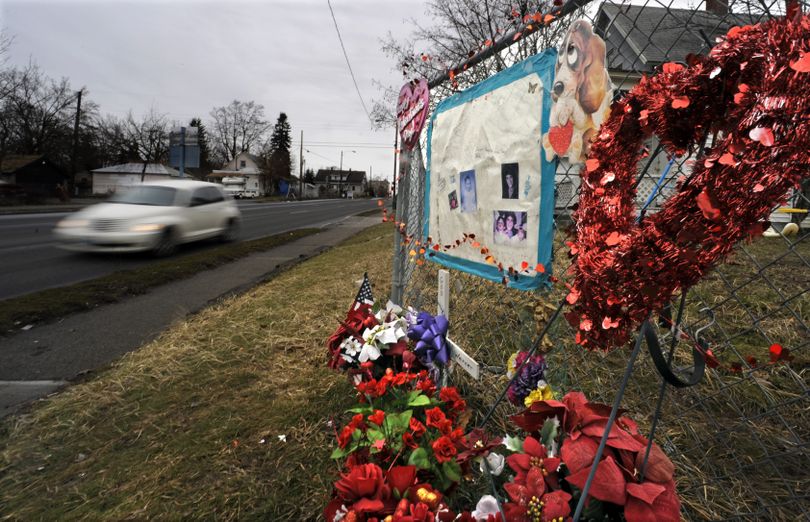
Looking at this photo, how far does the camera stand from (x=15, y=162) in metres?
37.9

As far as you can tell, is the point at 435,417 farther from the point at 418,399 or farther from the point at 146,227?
the point at 146,227

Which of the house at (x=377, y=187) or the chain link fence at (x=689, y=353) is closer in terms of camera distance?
the chain link fence at (x=689, y=353)

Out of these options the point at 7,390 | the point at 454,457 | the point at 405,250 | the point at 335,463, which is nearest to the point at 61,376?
the point at 7,390

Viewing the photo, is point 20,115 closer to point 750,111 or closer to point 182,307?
point 182,307

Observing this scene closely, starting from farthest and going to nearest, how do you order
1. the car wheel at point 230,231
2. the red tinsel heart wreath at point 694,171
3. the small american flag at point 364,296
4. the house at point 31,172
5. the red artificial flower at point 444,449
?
the house at point 31,172 < the car wheel at point 230,231 < the small american flag at point 364,296 < the red artificial flower at point 444,449 < the red tinsel heart wreath at point 694,171

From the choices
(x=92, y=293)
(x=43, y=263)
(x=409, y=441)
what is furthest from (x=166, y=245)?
(x=409, y=441)

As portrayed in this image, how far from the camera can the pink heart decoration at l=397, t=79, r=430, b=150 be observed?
2604mm

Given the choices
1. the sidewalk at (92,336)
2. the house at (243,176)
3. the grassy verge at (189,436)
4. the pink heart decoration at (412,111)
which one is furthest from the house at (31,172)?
the pink heart decoration at (412,111)

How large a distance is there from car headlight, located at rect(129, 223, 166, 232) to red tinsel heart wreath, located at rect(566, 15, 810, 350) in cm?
898

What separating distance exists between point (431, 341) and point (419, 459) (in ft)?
2.37

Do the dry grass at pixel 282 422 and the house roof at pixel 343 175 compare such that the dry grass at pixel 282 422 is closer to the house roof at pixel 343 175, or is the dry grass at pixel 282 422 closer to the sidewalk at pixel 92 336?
the sidewalk at pixel 92 336

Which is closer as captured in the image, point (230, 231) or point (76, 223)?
point (76, 223)

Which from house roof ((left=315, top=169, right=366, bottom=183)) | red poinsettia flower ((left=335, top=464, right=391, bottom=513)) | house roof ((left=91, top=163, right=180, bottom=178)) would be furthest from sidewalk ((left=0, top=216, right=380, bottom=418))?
house roof ((left=315, top=169, right=366, bottom=183))

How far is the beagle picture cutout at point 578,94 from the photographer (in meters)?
1.33
